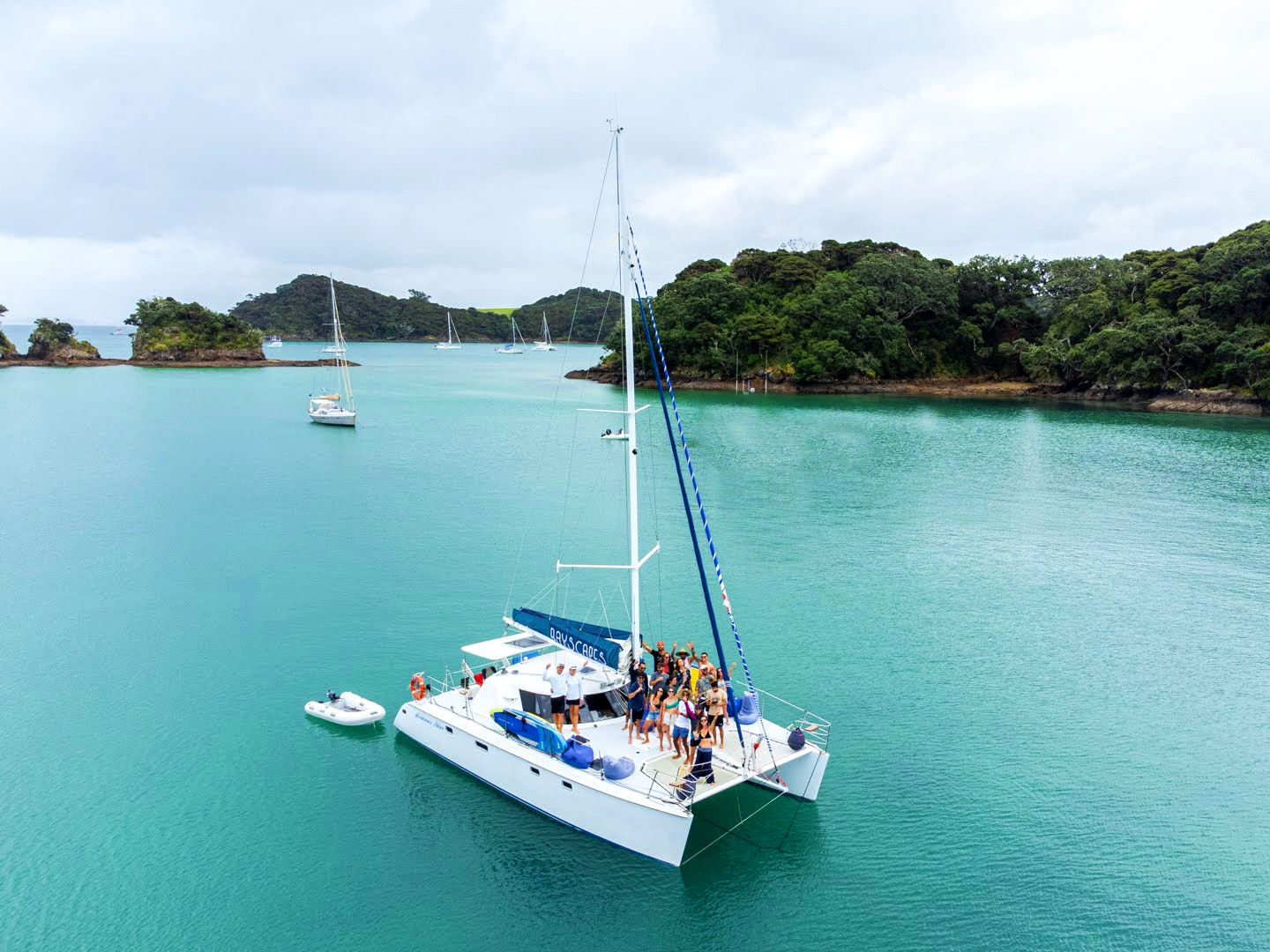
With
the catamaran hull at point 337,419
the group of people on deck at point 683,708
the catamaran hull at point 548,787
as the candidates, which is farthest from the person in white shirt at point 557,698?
the catamaran hull at point 337,419

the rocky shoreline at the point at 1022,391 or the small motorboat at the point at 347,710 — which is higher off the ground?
the rocky shoreline at the point at 1022,391

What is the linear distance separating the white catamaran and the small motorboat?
1.94 feet

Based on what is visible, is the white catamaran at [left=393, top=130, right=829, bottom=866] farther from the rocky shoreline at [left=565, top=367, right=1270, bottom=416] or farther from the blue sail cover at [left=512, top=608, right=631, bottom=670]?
the rocky shoreline at [left=565, top=367, right=1270, bottom=416]

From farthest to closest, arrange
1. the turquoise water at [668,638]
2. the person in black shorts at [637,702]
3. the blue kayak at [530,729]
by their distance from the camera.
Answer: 1. the person in black shorts at [637,702]
2. the blue kayak at [530,729]
3. the turquoise water at [668,638]

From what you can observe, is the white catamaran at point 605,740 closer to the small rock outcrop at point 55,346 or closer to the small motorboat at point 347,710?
the small motorboat at point 347,710

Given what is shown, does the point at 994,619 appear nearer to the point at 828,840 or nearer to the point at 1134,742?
the point at 1134,742

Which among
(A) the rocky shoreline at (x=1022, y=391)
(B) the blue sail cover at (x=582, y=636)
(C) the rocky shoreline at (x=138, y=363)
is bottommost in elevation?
(B) the blue sail cover at (x=582, y=636)

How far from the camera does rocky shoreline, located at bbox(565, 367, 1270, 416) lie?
7281 centimetres

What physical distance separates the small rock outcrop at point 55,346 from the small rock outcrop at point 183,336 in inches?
343

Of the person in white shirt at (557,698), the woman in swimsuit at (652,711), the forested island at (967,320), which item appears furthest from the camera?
the forested island at (967,320)

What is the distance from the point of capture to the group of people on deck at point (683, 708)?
14.8 metres

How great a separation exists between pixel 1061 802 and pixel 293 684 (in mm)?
17873

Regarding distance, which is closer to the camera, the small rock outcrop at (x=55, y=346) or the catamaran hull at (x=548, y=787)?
the catamaran hull at (x=548, y=787)

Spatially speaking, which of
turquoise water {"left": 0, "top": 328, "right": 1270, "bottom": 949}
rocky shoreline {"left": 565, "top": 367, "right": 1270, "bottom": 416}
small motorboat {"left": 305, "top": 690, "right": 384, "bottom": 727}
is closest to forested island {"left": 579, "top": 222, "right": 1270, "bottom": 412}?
rocky shoreline {"left": 565, "top": 367, "right": 1270, "bottom": 416}
